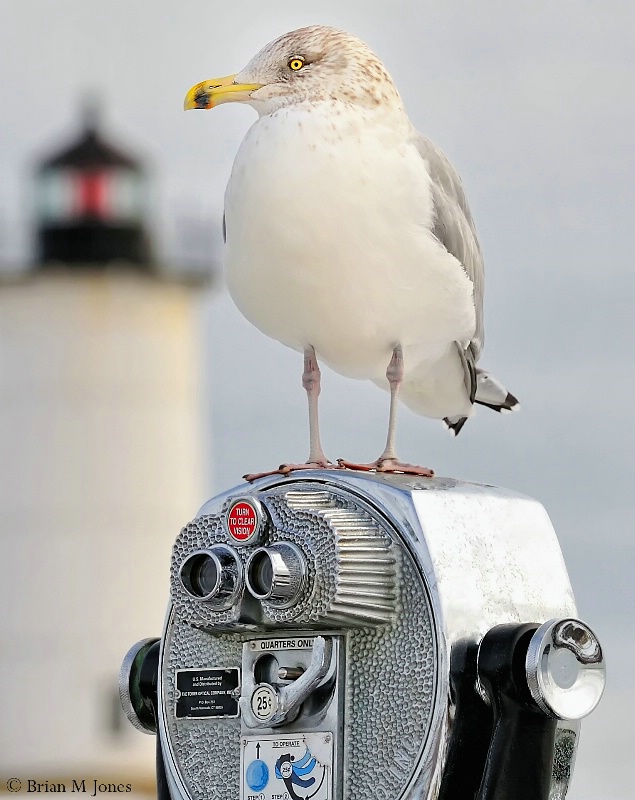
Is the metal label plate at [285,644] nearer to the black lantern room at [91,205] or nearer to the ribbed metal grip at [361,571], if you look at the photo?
the ribbed metal grip at [361,571]

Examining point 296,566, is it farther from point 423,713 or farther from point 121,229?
point 121,229

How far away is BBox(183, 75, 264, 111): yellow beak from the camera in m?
5.04

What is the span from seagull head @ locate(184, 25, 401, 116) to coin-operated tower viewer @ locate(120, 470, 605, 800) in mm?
904

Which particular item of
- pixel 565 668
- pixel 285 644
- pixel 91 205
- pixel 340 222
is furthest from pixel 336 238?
pixel 91 205

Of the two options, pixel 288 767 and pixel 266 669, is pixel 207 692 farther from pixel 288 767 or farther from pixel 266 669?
pixel 288 767

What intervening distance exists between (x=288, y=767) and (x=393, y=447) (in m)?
0.85

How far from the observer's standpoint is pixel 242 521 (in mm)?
4523

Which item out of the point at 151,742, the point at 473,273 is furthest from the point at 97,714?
the point at 473,273

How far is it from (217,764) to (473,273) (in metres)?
1.36

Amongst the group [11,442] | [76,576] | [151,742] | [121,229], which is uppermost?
[121,229]

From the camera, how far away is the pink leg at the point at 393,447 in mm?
4754

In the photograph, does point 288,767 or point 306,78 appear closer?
point 288,767

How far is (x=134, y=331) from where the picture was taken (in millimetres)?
19562

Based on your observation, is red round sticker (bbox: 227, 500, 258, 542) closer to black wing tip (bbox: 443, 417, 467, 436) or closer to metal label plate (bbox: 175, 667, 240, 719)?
metal label plate (bbox: 175, 667, 240, 719)
